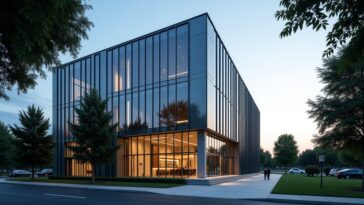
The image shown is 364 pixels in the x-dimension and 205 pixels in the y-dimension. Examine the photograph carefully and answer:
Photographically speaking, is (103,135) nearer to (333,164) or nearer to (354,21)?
(354,21)

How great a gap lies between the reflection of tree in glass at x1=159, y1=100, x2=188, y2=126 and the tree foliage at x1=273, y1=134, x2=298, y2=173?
64008 mm

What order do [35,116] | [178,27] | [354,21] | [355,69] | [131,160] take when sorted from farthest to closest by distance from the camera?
[35,116]
[131,160]
[178,27]
[355,69]
[354,21]

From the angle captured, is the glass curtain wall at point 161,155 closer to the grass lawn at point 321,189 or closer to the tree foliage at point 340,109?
the grass lawn at point 321,189

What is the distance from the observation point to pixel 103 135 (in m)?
31.2

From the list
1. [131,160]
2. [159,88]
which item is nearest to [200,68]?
[159,88]

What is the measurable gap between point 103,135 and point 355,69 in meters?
22.2

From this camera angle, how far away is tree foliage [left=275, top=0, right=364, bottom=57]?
726cm

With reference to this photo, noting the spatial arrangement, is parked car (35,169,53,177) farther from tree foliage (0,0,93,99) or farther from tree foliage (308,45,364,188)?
tree foliage (0,0,93,99)

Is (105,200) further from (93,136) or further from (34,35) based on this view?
(93,136)

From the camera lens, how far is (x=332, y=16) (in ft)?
24.5

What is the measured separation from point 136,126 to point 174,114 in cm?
503

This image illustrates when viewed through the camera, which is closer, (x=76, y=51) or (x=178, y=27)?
(x=76, y=51)

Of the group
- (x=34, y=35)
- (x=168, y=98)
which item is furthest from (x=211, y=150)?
(x=34, y=35)

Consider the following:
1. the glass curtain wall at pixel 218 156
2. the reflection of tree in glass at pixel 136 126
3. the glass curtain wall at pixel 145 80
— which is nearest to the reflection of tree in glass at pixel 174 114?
the glass curtain wall at pixel 145 80
